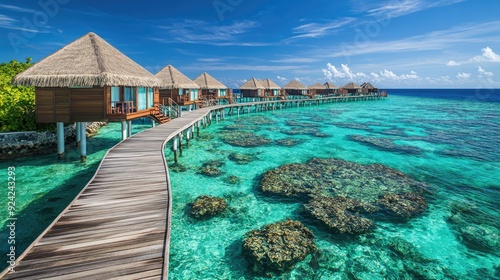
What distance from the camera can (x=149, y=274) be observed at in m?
4.00

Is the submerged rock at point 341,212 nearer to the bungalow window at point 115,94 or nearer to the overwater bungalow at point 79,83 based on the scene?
the overwater bungalow at point 79,83

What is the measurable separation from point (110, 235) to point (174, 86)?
21.7m

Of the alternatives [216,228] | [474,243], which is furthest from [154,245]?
[474,243]

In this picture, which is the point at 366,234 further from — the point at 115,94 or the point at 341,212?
the point at 115,94

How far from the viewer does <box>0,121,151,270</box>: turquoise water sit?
26.0ft

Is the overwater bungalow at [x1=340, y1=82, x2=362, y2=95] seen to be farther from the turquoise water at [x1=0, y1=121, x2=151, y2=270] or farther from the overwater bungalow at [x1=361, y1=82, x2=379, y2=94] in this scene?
the turquoise water at [x1=0, y1=121, x2=151, y2=270]

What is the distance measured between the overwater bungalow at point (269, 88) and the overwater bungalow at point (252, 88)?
1.51m

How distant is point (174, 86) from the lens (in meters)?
25.0

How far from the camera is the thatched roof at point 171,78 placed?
2531cm

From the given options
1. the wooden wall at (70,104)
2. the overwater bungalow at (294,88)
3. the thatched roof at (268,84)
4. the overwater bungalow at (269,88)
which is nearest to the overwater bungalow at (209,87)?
the overwater bungalow at (269,88)

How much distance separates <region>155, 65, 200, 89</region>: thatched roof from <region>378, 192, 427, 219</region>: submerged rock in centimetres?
2109

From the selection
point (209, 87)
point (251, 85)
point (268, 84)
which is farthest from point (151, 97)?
point (268, 84)

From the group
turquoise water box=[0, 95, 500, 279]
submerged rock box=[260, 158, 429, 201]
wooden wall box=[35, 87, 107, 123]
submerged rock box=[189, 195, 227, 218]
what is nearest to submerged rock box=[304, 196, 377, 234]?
turquoise water box=[0, 95, 500, 279]

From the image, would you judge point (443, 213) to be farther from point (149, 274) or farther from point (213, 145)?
point (213, 145)
